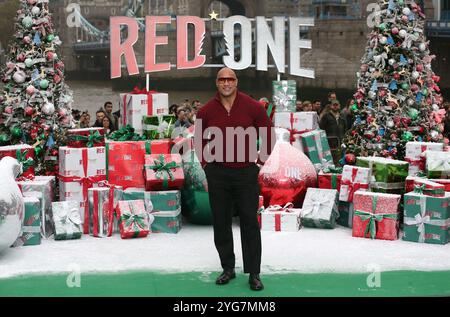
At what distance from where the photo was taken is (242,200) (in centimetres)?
528

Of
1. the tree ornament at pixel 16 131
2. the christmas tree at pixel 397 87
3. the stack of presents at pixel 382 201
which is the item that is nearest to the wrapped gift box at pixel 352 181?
the stack of presents at pixel 382 201

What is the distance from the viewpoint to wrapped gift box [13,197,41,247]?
6.54 m

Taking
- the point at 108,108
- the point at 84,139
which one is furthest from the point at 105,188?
the point at 108,108

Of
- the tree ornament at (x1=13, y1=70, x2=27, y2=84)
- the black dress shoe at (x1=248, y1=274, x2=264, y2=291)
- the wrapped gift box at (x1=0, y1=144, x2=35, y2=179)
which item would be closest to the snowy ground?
the black dress shoe at (x1=248, y1=274, x2=264, y2=291)

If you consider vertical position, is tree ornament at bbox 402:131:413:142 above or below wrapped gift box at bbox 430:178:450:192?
above

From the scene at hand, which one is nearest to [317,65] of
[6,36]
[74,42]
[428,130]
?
[6,36]

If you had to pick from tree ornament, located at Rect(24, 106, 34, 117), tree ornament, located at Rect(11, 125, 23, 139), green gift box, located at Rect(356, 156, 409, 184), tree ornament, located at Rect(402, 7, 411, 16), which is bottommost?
green gift box, located at Rect(356, 156, 409, 184)

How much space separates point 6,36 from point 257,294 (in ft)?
110

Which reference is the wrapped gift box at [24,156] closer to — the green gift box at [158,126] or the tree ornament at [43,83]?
the tree ornament at [43,83]

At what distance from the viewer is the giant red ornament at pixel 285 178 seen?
24.2 feet

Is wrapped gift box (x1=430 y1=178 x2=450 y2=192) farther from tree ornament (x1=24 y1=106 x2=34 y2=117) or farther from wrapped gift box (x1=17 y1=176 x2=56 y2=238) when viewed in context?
tree ornament (x1=24 y1=106 x2=34 y2=117)

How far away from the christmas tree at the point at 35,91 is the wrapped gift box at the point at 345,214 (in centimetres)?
290

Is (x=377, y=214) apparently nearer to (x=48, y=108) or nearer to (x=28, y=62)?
(x=48, y=108)

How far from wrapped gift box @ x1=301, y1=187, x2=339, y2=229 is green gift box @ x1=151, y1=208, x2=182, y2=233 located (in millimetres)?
1185
